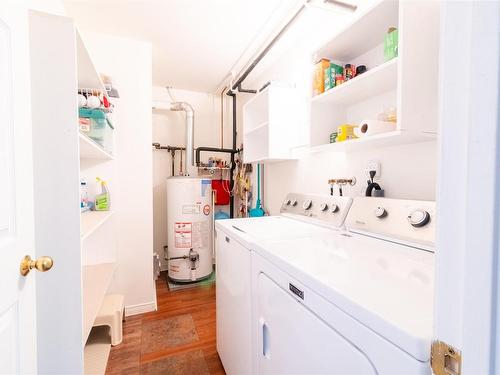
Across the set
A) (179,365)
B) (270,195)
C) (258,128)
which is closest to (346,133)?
(258,128)

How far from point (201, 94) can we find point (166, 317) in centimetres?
280

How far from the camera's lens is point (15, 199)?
2.34 feet

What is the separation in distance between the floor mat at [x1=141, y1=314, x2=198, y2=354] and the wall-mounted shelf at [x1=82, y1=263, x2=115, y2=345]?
58 centimetres

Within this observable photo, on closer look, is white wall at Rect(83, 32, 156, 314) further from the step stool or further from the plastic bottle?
the step stool

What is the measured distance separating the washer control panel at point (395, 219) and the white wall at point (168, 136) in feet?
8.06

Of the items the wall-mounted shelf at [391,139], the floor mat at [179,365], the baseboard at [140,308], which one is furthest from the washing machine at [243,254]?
the baseboard at [140,308]

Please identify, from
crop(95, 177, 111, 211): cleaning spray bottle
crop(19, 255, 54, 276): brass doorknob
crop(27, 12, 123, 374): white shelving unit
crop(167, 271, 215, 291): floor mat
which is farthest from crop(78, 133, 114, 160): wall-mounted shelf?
crop(167, 271, 215, 291): floor mat

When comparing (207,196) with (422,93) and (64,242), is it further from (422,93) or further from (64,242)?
(422,93)

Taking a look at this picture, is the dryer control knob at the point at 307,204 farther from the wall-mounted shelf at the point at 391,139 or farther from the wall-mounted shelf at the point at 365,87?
the wall-mounted shelf at the point at 365,87

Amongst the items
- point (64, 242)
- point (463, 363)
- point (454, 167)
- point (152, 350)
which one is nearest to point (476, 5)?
point (454, 167)

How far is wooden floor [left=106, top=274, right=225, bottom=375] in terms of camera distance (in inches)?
64.7

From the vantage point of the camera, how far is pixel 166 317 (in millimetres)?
2262

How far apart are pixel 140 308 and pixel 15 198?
2003 mm

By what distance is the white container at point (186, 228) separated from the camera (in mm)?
2844
